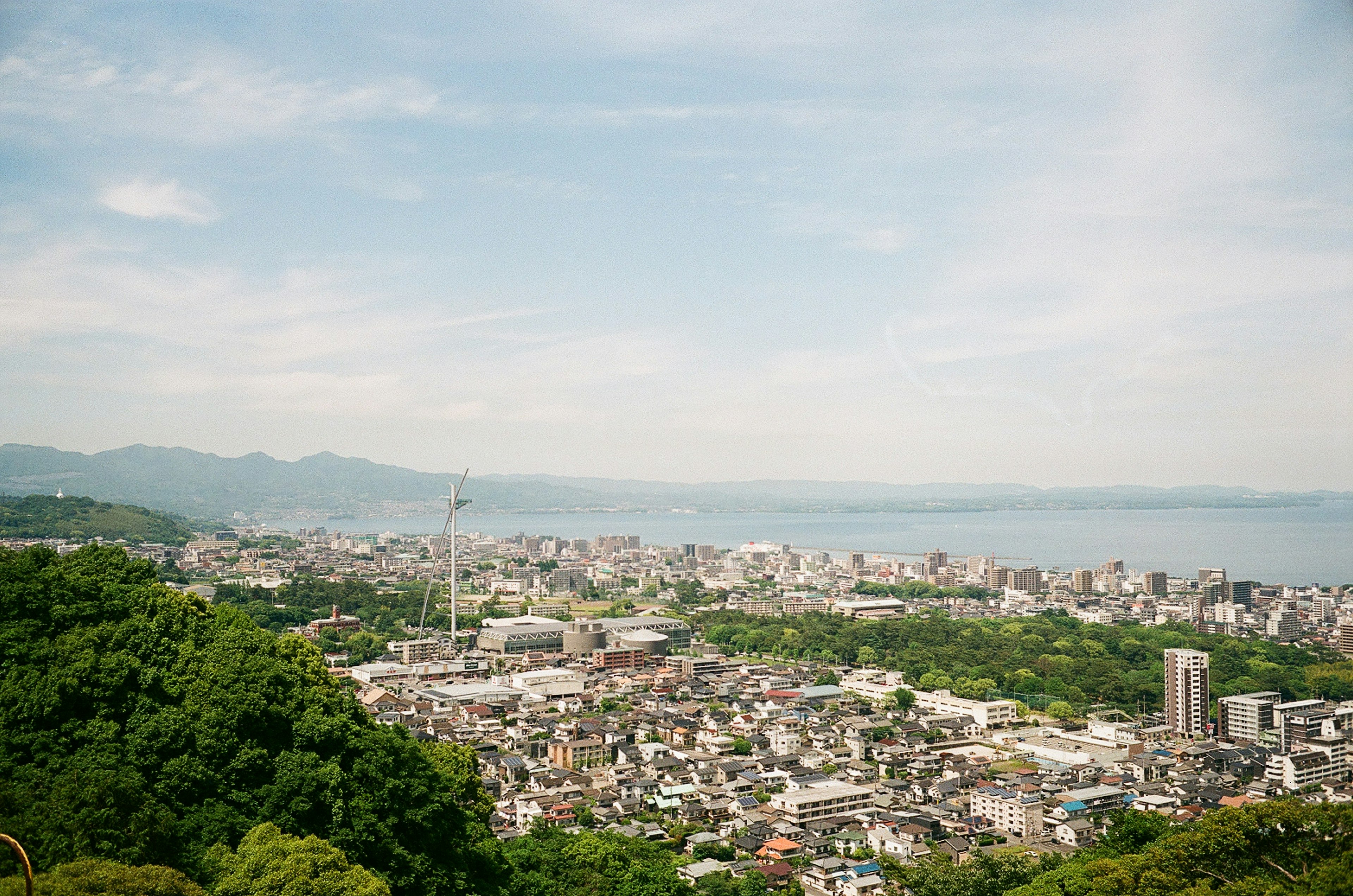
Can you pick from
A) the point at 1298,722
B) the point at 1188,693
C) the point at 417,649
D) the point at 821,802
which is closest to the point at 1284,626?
the point at 1188,693

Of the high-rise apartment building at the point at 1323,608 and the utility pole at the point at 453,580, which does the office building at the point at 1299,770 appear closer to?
the high-rise apartment building at the point at 1323,608

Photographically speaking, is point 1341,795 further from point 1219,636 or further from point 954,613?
point 954,613

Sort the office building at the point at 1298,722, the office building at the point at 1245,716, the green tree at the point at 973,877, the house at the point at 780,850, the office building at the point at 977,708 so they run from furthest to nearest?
1. the office building at the point at 977,708
2. the office building at the point at 1245,716
3. the office building at the point at 1298,722
4. the house at the point at 780,850
5. the green tree at the point at 973,877

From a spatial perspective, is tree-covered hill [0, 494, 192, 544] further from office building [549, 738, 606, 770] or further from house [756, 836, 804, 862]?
house [756, 836, 804, 862]

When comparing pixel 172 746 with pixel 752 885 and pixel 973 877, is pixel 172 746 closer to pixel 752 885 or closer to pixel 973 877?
pixel 752 885

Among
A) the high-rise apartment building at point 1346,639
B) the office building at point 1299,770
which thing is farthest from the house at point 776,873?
the high-rise apartment building at point 1346,639

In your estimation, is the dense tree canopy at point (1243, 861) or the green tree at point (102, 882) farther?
the dense tree canopy at point (1243, 861)
